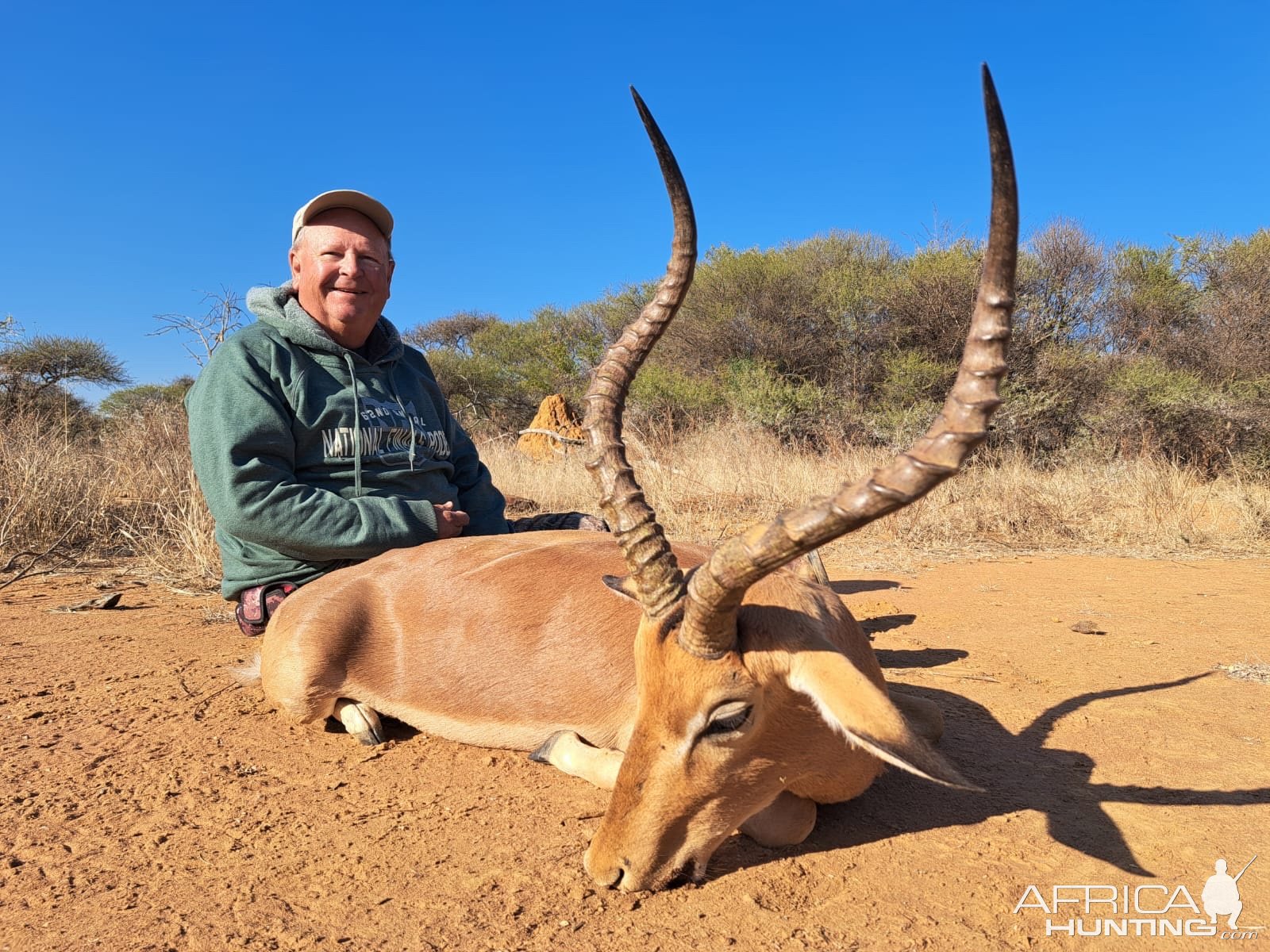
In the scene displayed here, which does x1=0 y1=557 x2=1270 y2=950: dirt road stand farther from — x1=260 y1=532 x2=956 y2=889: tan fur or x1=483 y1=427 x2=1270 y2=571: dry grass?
x1=483 y1=427 x2=1270 y2=571: dry grass

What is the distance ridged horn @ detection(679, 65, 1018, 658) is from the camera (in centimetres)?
151

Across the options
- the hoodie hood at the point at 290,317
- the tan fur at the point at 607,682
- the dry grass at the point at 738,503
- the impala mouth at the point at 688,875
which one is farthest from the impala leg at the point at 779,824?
the dry grass at the point at 738,503

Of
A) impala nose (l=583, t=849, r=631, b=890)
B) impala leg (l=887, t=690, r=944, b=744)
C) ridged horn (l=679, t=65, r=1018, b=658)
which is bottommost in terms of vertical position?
impala nose (l=583, t=849, r=631, b=890)

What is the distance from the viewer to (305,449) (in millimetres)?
3973

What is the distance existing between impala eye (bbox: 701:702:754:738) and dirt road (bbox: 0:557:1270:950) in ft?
1.58

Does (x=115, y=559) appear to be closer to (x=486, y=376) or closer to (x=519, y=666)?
(x=519, y=666)

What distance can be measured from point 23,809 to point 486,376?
23.2 m

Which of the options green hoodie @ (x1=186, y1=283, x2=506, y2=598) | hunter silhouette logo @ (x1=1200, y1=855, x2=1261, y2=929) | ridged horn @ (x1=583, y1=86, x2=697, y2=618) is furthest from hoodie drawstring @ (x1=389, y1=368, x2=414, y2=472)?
hunter silhouette logo @ (x1=1200, y1=855, x2=1261, y2=929)

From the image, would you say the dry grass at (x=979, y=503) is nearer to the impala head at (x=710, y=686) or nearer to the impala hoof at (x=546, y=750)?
the impala hoof at (x=546, y=750)

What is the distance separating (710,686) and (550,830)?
913mm

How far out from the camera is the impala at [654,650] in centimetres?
182

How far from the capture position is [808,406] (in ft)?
53.7

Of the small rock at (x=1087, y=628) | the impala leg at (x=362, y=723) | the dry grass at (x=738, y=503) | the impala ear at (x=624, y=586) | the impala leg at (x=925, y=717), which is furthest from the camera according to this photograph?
the dry grass at (x=738, y=503)

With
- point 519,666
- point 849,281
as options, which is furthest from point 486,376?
point 519,666
